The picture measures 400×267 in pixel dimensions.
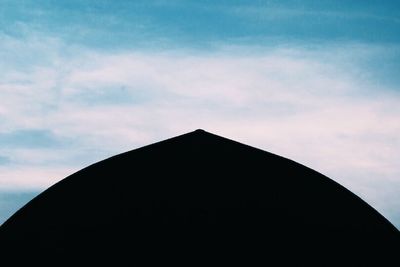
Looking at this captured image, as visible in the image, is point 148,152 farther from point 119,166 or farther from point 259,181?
point 259,181

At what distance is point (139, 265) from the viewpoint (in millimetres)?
8273

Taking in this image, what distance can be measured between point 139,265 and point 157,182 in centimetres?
140

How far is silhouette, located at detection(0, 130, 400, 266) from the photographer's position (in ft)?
27.6

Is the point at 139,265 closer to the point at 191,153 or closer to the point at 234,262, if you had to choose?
the point at 234,262

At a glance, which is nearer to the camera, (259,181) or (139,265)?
(139,265)

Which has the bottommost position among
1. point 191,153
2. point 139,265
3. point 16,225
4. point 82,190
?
point 139,265

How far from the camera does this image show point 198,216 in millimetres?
8695

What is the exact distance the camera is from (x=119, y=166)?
9000mm

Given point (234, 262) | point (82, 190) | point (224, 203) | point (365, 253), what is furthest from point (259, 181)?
point (82, 190)

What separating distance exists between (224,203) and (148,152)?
157cm

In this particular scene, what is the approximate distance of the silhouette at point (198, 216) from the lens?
8406mm

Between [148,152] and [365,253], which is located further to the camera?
[148,152]

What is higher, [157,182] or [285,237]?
[157,182]

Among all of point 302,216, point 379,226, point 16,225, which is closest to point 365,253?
point 379,226
